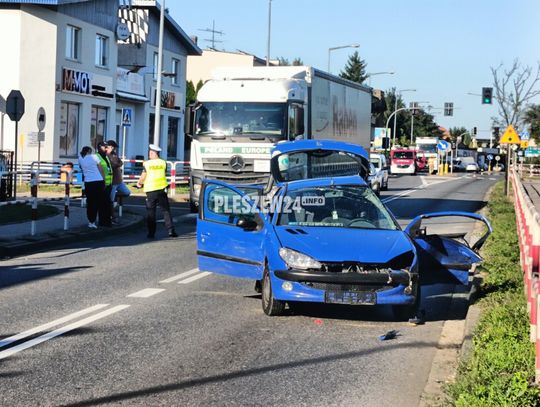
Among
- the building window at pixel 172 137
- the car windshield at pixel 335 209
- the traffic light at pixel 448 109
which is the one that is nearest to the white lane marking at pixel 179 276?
the car windshield at pixel 335 209

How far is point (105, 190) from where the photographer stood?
18.0m

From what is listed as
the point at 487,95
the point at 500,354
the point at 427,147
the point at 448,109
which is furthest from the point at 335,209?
the point at 427,147

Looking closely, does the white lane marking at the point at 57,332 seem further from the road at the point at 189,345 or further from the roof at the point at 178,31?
the roof at the point at 178,31

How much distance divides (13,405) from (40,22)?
3005cm

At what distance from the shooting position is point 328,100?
2342 cm

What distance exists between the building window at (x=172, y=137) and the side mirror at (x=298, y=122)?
1118 inches

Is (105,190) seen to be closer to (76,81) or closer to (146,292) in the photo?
(146,292)

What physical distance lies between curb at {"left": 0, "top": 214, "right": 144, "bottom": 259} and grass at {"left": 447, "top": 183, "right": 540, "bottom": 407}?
750 centimetres

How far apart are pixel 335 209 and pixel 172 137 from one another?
39.1 m

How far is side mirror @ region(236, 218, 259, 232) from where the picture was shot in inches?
377

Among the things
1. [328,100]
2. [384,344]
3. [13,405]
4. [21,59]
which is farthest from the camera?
[21,59]

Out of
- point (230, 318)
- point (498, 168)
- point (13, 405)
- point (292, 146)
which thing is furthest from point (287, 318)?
point (498, 168)

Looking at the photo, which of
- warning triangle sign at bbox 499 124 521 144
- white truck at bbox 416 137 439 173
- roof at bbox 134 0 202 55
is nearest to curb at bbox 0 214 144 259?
warning triangle sign at bbox 499 124 521 144

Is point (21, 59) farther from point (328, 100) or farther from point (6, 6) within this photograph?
point (328, 100)
